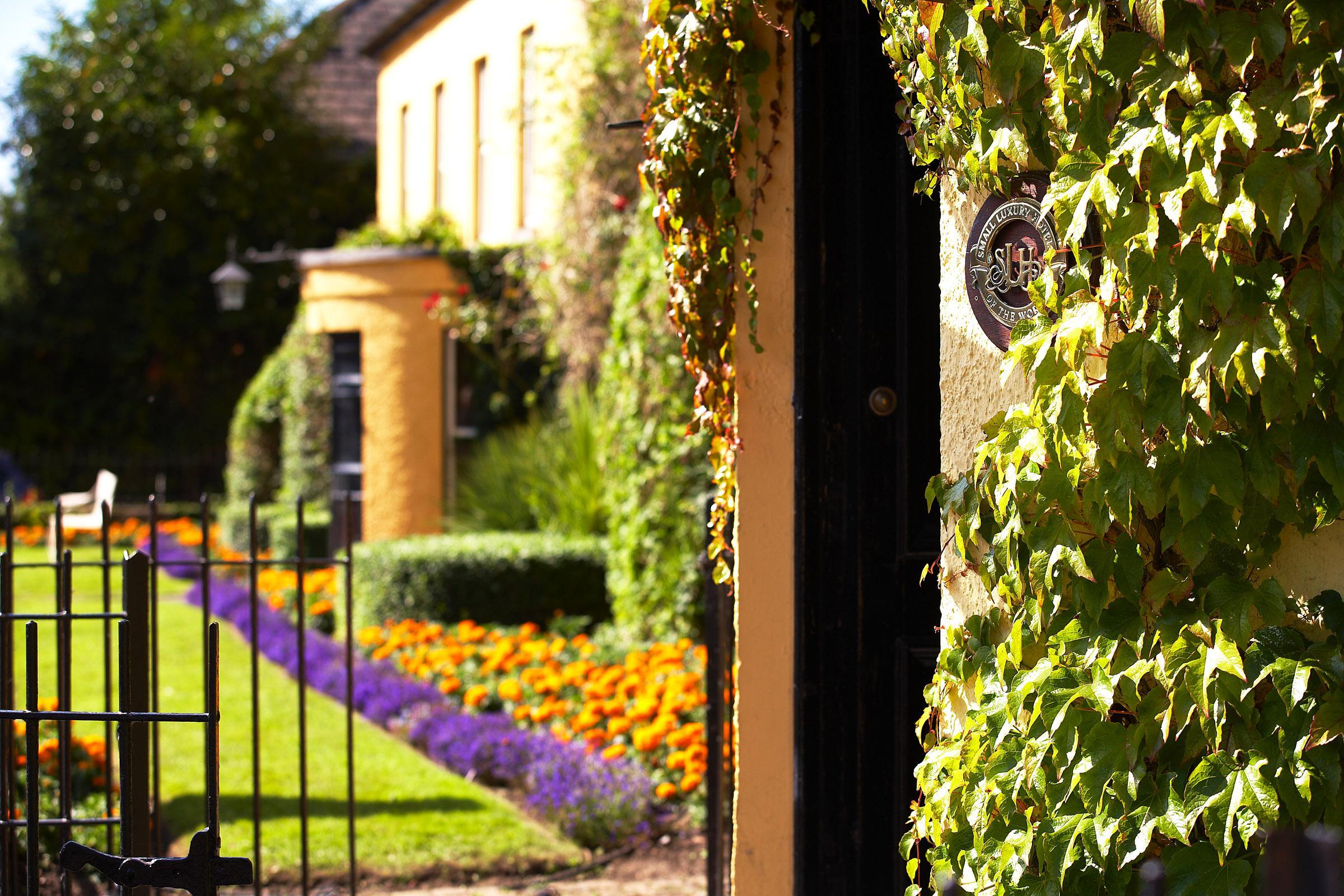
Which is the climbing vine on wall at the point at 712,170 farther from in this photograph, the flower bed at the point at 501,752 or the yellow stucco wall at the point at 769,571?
the flower bed at the point at 501,752

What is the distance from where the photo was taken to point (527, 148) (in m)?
13.4

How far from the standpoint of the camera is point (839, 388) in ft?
11.0

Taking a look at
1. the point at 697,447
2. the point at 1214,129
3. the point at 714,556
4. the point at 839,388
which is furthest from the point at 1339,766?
the point at 697,447

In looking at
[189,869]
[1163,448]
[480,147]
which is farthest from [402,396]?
[1163,448]

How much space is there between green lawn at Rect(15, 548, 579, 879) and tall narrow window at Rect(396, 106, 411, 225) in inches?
379

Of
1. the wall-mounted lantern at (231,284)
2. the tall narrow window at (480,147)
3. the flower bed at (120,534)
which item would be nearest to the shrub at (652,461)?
the tall narrow window at (480,147)

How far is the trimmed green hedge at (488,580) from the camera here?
9.10 metres

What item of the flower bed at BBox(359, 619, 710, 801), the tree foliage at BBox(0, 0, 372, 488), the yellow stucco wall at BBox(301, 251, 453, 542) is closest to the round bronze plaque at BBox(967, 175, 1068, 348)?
the flower bed at BBox(359, 619, 710, 801)

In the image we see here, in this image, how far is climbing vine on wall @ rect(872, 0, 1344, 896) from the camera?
5.77ft

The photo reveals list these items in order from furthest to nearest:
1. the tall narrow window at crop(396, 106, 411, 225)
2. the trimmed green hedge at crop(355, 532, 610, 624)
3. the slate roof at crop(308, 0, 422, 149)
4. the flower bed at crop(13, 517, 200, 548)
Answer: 1. the slate roof at crop(308, 0, 422, 149)
2. the tall narrow window at crop(396, 106, 411, 225)
3. the flower bed at crop(13, 517, 200, 548)
4. the trimmed green hedge at crop(355, 532, 610, 624)

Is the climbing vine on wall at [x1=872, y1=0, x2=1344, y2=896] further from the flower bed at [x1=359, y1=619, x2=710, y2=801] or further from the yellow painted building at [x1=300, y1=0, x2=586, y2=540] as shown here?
the yellow painted building at [x1=300, y1=0, x2=586, y2=540]

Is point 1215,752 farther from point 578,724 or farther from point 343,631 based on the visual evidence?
point 343,631

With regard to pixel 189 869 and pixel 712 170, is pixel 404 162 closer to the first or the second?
pixel 712 170

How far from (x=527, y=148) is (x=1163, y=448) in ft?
39.7
